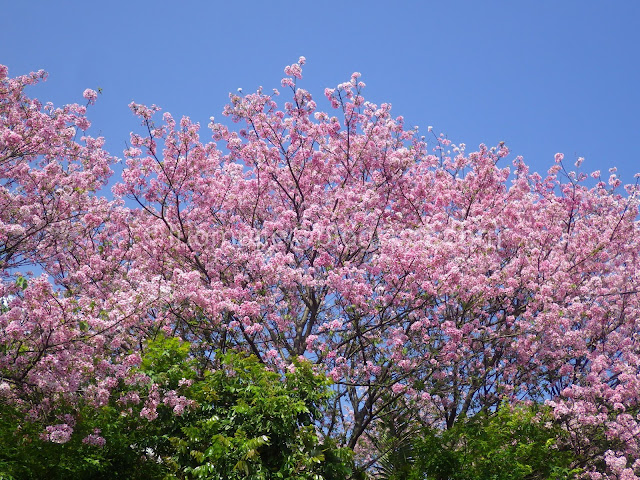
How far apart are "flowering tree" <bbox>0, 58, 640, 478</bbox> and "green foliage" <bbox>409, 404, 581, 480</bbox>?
2.82 ft


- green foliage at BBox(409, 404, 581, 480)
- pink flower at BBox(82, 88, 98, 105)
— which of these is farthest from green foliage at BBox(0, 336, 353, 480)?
pink flower at BBox(82, 88, 98, 105)

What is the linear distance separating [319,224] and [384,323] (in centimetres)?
245

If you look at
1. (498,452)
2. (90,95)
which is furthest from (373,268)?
(90,95)

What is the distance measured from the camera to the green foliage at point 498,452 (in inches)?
444

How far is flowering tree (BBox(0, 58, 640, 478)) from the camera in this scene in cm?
1299

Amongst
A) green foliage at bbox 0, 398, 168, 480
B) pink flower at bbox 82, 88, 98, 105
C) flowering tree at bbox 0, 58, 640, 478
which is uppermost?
pink flower at bbox 82, 88, 98, 105

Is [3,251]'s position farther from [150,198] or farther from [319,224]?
[319,224]

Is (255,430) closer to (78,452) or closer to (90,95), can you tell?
(78,452)

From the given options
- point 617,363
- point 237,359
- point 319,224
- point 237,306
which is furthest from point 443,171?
point 237,359

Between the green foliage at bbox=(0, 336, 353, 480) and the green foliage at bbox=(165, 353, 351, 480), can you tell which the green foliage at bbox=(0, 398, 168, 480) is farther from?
the green foliage at bbox=(165, 353, 351, 480)

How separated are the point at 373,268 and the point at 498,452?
4089 mm

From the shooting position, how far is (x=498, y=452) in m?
11.3

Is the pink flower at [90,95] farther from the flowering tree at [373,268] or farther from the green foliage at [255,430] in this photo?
the green foliage at [255,430]

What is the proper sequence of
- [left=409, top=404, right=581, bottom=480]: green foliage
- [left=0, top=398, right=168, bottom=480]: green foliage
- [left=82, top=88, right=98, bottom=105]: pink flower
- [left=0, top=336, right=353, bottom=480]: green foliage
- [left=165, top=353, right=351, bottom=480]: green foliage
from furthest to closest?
1. [left=82, top=88, right=98, bottom=105]: pink flower
2. [left=409, top=404, right=581, bottom=480]: green foliage
3. [left=165, top=353, right=351, bottom=480]: green foliage
4. [left=0, top=336, right=353, bottom=480]: green foliage
5. [left=0, top=398, right=168, bottom=480]: green foliage
